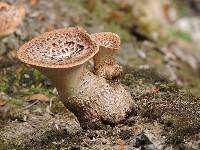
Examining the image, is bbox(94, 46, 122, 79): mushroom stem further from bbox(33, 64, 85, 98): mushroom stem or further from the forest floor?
the forest floor

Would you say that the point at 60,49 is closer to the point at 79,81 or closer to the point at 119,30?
the point at 79,81

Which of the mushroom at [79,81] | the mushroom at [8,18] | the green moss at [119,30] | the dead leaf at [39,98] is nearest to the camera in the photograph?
the mushroom at [79,81]

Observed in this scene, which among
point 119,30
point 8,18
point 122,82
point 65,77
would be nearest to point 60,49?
point 65,77

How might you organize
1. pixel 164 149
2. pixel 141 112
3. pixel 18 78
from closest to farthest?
1. pixel 164 149
2. pixel 141 112
3. pixel 18 78

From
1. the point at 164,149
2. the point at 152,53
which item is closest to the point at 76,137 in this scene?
the point at 164,149

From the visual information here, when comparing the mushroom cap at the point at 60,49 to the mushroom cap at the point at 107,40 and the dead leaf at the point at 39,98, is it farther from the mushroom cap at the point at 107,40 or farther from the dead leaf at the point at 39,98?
the dead leaf at the point at 39,98

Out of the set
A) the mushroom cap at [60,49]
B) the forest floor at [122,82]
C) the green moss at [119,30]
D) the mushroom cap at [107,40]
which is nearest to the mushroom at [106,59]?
the mushroom cap at [107,40]

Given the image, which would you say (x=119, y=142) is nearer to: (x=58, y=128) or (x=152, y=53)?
(x=58, y=128)
